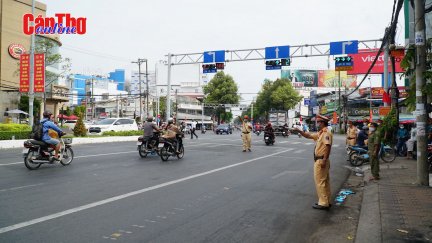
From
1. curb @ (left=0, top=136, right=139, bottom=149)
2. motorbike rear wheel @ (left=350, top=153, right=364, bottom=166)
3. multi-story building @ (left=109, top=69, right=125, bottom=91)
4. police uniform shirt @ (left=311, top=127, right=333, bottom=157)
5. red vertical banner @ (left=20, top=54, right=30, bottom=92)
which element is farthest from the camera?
multi-story building @ (left=109, top=69, right=125, bottom=91)

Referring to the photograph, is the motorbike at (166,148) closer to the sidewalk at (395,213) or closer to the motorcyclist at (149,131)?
the motorcyclist at (149,131)

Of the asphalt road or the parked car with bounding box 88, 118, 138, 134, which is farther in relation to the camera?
the parked car with bounding box 88, 118, 138, 134

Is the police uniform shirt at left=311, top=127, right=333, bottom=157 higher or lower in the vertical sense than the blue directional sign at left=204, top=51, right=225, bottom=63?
lower

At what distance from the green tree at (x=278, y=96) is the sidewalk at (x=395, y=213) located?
64.8 meters

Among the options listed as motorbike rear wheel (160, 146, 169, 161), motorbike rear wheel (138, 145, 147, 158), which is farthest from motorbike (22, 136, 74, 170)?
motorbike rear wheel (138, 145, 147, 158)

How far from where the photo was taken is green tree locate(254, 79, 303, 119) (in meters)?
73.6

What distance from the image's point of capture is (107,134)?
26469 mm

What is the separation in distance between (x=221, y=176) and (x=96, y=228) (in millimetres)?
5463

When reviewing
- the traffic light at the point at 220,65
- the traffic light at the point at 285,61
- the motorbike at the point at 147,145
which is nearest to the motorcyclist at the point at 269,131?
the traffic light at the point at 285,61

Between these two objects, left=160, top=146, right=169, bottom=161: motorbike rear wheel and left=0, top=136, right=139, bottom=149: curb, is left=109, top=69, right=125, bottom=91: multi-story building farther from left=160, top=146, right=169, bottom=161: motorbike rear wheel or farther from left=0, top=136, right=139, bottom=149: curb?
left=160, top=146, right=169, bottom=161: motorbike rear wheel

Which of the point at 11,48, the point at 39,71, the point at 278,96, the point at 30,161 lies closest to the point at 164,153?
the point at 30,161

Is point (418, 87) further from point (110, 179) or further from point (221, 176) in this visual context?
point (110, 179)

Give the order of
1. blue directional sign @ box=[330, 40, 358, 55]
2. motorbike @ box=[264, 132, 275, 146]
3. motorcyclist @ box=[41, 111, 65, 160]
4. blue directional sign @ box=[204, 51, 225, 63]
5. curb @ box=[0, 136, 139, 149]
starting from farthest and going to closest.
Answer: blue directional sign @ box=[204, 51, 225, 63], blue directional sign @ box=[330, 40, 358, 55], motorbike @ box=[264, 132, 275, 146], curb @ box=[0, 136, 139, 149], motorcyclist @ box=[41, 111, 65, 160]

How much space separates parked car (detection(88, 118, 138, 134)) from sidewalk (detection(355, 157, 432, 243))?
73.0 ft
